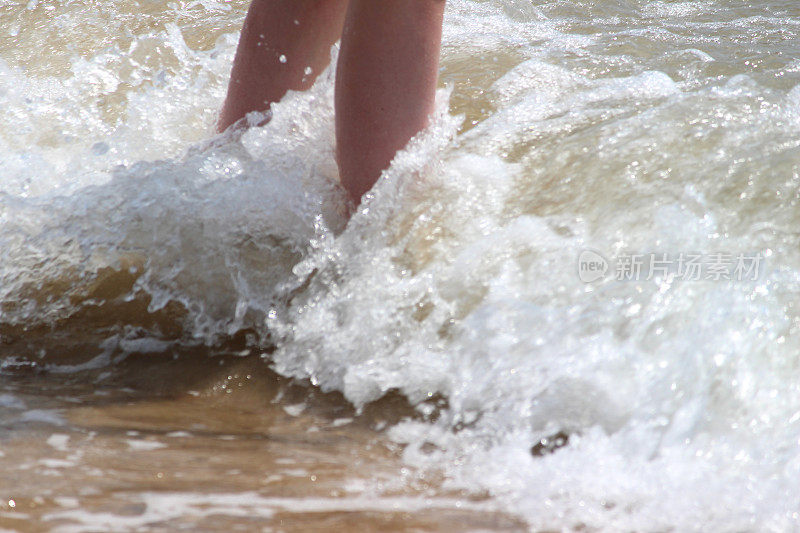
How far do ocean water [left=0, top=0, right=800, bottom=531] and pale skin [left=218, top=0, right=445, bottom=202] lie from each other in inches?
2.5

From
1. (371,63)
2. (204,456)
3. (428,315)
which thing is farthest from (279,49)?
(204,456)

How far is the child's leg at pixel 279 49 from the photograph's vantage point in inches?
74.8

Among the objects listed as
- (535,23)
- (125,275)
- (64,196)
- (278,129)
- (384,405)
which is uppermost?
(535,23)

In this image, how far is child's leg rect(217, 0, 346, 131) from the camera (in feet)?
6.23

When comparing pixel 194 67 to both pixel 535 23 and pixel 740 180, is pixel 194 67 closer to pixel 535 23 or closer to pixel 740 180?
pixel 535 23

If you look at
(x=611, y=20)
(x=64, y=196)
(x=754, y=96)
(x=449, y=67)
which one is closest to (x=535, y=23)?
(x=611, y=20)

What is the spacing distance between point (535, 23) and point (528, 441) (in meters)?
2.17

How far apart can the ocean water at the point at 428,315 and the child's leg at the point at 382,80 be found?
57 millimetres

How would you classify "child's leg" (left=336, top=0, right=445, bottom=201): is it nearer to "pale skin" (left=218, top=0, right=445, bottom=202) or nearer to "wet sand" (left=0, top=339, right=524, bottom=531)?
"pale skin" (left=218, top=0, right=445, bottom=202)

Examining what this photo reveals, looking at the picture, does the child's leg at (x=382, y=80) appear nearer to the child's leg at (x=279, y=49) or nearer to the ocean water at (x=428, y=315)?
the ocean water at (x=428, y=315)

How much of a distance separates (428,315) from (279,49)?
76 centimetres

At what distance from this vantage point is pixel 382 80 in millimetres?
1646

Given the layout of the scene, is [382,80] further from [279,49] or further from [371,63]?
[279,49]

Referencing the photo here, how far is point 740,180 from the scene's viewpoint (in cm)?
170
